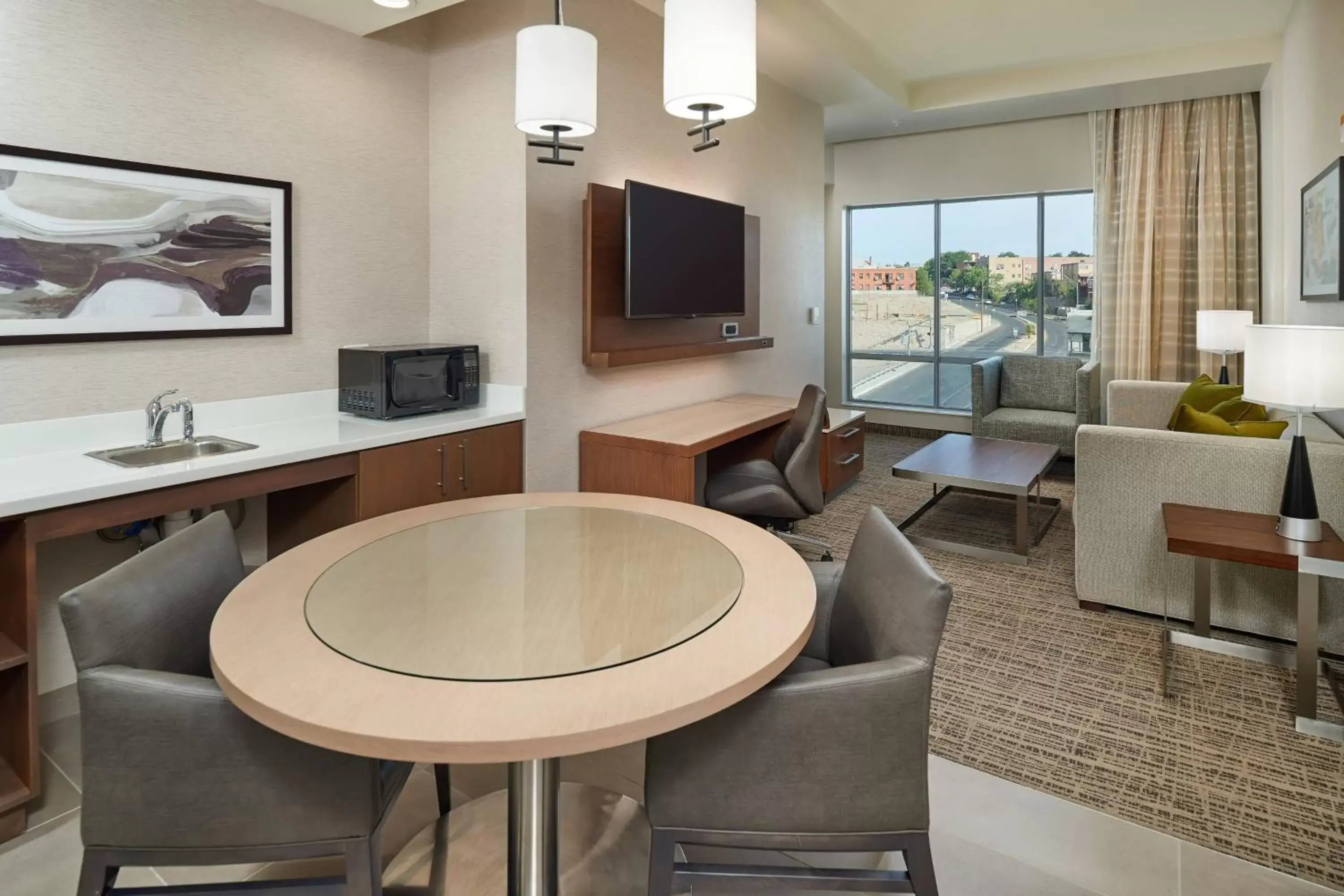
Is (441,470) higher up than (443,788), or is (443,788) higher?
(441,470)

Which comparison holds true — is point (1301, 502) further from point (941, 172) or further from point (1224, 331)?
point (941, 172)

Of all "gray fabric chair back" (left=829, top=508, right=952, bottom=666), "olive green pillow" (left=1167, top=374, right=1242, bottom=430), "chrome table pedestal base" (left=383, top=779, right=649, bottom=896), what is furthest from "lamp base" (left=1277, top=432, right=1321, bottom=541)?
"chrome table pedestal base" (left=383, top=779, right=649, bottom=896)

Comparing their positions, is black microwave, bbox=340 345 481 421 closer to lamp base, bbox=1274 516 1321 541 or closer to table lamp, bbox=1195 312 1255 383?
lamp base, bbox=1274 516 1321 541

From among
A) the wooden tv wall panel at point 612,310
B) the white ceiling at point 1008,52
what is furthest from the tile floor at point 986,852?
the white ceiling at point 1008,52

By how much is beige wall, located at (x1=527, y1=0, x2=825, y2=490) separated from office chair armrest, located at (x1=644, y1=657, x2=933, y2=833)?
7.25 feet

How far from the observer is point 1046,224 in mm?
6352

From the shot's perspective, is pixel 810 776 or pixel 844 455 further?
pixel 844 455

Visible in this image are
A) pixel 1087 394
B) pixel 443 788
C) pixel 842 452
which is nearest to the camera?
pixel 443 788

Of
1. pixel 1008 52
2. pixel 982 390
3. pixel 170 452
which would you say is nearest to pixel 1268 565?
pixel 170 452

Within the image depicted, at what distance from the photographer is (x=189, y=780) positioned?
1215mm

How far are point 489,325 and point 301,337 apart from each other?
2.44 feet

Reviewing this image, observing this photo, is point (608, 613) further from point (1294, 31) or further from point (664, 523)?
point (1294, 31)

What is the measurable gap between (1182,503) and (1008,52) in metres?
3.59

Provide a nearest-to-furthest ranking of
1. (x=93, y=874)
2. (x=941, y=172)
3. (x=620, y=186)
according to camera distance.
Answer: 1. (x=93, y=874)
2. (x=620, y=186)
3. (x=941, y=172)
